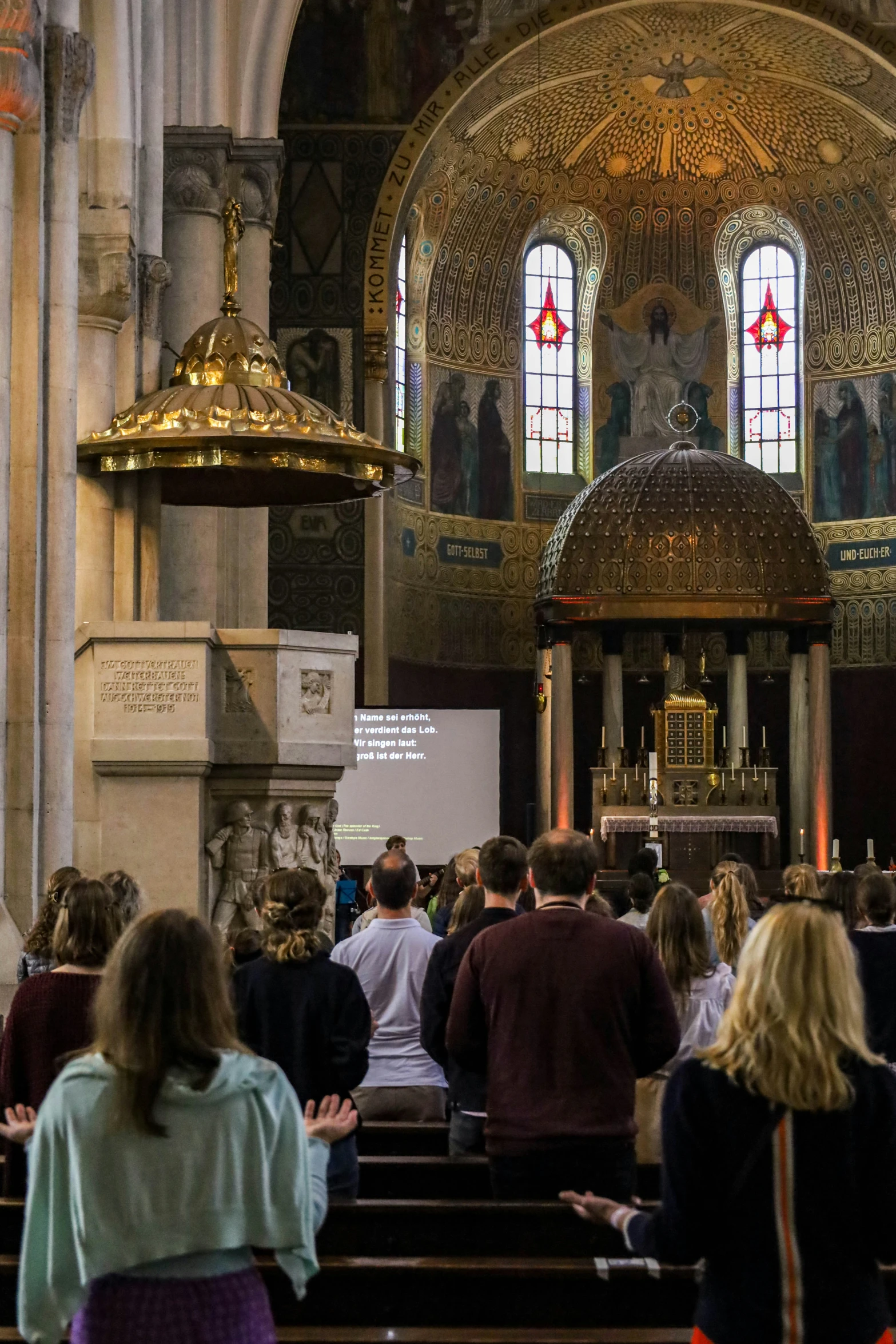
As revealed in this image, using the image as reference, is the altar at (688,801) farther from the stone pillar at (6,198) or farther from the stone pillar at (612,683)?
the stone pillar at (6,198)

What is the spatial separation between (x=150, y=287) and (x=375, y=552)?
29.6 feet

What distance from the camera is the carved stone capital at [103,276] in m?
14.1

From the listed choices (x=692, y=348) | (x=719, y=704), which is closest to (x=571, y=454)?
(x=692, y=348)

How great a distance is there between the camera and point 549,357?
93.8 ft

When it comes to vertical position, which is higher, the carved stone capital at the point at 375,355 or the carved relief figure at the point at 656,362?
the carved relief figure at the point at 656,362

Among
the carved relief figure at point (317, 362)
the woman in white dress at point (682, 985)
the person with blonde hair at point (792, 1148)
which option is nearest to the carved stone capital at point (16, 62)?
the woman in white dress at point (682, 985)

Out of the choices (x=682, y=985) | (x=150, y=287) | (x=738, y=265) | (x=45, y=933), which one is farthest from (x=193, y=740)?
(x=738, y=265)

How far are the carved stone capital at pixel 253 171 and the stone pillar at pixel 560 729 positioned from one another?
7.91 m

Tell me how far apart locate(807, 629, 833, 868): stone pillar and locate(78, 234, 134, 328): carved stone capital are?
13.0 metres

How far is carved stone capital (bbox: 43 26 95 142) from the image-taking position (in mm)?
10719

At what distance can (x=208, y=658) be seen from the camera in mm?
11953

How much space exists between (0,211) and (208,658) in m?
3.04

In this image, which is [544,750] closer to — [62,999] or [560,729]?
[560,729]

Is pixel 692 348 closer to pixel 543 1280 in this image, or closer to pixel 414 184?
pixel 414 184
